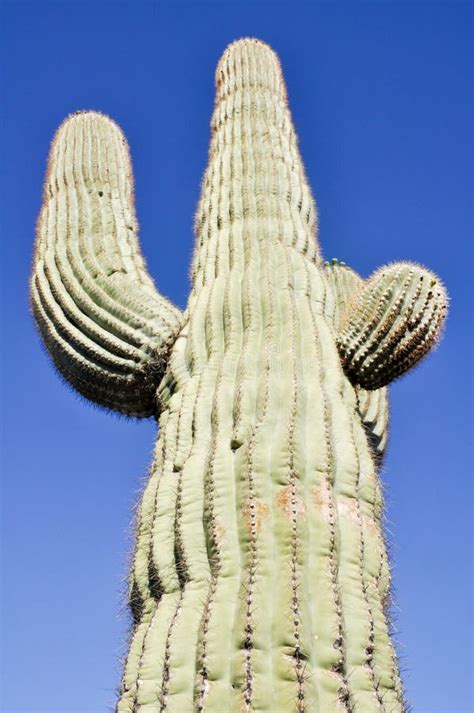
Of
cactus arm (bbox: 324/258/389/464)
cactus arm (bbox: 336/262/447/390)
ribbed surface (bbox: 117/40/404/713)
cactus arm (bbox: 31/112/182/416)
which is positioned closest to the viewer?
ribbed surface (bbox: 117/40/404/713)

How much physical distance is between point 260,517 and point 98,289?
219 centimetres

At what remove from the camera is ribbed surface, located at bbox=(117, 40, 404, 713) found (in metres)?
3.12

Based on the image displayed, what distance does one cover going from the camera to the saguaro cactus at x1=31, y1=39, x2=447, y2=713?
3184 millimetres

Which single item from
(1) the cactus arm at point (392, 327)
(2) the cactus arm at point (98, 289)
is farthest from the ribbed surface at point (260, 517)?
(2) the cactus arm at point (98, 289)

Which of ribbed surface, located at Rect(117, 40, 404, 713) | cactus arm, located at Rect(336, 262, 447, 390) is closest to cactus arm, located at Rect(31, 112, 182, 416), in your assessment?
ribbed surface, located at Rect(117, 40, 404, 713)

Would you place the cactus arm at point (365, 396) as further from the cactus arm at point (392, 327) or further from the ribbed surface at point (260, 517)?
the ribbed surface at point (260, 517)

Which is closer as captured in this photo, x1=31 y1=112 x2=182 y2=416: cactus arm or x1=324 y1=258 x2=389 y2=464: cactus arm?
x1=31 y1=112 x2=182 y2=416: cactus arm

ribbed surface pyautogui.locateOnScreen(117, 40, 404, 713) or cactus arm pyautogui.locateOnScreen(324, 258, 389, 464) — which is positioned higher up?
cactus arm pyautogui.locateOnScreen(324, 258, 389, 464)

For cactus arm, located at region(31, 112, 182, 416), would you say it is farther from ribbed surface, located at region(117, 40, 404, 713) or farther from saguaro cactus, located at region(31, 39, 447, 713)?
ribbed surface, located at region(117, 40, 404, 713)

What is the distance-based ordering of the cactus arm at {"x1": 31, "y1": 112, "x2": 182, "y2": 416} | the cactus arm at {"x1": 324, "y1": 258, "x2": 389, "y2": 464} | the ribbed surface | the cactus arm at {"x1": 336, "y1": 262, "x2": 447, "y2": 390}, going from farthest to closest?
the cactus arm at {"x1": 324, "y1": 258, "x2": 389, "y2": 464} → the cactus arm at {"x1": 31, "y1": 112, "x2": 182, "y2": 416} → the cactus arm at {"x1": 336, "y1": 262, "x2": 447, "y2": 390} → the ribbed surface

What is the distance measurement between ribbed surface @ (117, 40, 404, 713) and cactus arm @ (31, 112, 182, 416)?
0.93 ft

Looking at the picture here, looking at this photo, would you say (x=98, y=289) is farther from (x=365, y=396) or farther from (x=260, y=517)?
(x=260, y=517)

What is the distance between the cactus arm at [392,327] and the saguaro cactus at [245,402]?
1 centimetres

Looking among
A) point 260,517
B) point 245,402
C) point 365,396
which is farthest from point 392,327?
point 260,517
